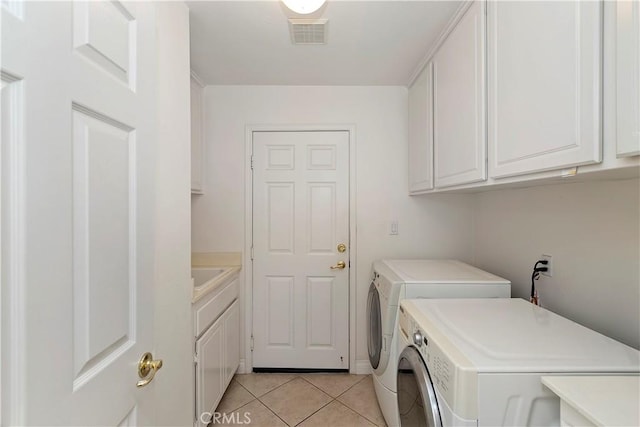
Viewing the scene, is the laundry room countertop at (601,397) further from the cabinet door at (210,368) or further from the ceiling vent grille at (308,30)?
the ceiling vent grille at (308,30)

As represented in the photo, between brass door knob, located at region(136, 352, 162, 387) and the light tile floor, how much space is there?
50.3 inches

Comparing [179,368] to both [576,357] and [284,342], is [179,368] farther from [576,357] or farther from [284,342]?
[576,357]

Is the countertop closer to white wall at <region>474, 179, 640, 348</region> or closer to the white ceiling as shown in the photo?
the white ceiling

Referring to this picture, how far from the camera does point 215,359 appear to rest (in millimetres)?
1729

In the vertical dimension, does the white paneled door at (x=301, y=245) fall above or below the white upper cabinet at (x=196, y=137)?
below

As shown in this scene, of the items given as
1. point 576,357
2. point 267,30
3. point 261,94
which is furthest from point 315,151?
point 576,357

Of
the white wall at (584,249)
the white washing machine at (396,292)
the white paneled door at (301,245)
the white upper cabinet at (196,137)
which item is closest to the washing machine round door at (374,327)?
the white washing machine at (396,292)

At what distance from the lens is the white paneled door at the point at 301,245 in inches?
91.2

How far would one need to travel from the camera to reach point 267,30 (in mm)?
1572

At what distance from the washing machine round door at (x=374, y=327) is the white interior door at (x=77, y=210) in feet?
4.26

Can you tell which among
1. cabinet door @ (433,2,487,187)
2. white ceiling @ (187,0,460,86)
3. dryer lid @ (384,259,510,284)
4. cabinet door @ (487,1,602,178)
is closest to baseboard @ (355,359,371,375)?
dryer lid @ (384,259,510,284)

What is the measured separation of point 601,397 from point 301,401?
174 centimetres

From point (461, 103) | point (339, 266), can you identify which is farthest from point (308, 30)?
point (339, 266)

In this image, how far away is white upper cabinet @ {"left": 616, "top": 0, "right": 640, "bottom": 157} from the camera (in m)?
0.64
